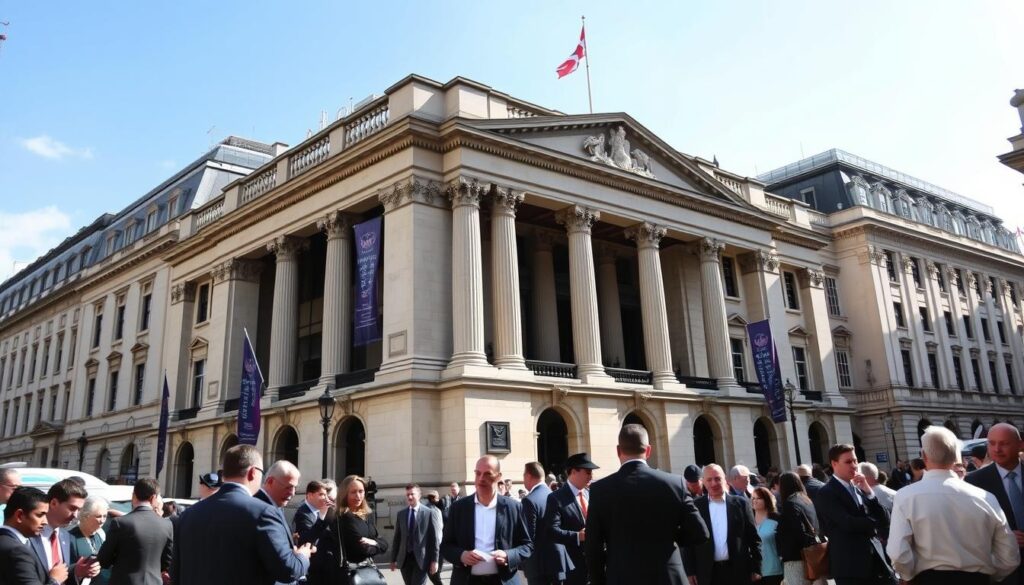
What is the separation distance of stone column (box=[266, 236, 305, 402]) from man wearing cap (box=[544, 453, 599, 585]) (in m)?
23.4

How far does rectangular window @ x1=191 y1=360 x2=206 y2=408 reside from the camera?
3597 cm

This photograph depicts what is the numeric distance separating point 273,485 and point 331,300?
23538mm

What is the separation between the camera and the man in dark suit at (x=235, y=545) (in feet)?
15.9

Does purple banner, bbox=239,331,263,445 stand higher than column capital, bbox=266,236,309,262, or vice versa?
column capital, bbox=266,236,309,262

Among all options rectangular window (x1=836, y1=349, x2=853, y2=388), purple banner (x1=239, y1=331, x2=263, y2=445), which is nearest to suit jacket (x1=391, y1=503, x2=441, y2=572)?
purple banner (x1=239, y1=331, x2=263, y2=445)

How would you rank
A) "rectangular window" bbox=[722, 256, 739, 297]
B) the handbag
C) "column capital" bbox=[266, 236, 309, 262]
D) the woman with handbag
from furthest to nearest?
"rectangular window" bbox=[722, 256, 739, 297] → "column capital" bbox=[266, 236, 309, 262] → the woman with handbag → the handbag

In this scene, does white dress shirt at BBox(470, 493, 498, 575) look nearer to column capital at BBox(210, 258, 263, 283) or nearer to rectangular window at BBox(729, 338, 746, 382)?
column capital at BBox(210, 258, 263, 283)

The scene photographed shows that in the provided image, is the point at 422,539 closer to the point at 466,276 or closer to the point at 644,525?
the point at 644,525

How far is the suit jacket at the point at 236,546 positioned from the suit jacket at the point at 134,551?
1.97 metres

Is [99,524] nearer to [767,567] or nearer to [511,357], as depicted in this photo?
[767,567]

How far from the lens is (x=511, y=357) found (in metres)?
26.1

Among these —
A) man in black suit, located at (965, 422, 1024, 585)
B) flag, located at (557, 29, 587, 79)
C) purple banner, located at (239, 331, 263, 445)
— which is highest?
flag, located at (557, 29, 587, 79)

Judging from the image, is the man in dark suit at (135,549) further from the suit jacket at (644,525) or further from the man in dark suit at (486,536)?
the suit jacket at (644,525)

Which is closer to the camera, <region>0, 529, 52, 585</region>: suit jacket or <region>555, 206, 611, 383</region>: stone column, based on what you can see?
<region>0, 529, 52, 585</region>: suit jacket
